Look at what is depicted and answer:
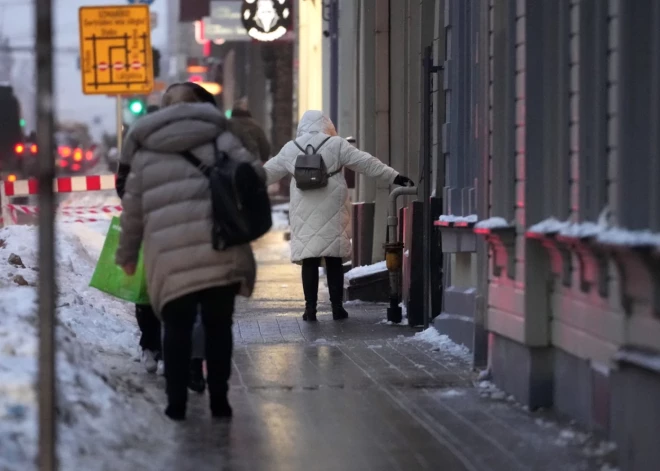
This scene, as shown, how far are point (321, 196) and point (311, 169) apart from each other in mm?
356

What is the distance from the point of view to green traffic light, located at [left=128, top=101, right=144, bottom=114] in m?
22.6

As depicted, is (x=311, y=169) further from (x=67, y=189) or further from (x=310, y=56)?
(x=310, y=56)

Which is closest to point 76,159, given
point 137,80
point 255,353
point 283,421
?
point 137,80

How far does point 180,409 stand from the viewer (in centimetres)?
754

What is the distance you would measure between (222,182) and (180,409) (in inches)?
46.2

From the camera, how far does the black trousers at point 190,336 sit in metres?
7.44

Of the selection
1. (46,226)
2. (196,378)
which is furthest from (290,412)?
(46,226)

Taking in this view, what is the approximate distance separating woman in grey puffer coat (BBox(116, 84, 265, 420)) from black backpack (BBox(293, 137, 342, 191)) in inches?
188

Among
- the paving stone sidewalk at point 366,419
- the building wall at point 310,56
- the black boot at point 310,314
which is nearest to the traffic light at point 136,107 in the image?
the building wall at point 310,56

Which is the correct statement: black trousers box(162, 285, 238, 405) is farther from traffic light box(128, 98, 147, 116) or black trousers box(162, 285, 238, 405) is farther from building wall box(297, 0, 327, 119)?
building wall box(297, 0, 327, 119)

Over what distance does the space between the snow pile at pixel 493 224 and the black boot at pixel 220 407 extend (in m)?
1.77

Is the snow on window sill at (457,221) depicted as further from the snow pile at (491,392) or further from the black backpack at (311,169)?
the black backpack at (311,169)

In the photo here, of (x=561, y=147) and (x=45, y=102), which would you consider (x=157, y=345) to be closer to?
(x=561, y=147)

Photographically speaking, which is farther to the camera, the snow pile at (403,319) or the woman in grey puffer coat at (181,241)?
the snow pile at (403,319)
